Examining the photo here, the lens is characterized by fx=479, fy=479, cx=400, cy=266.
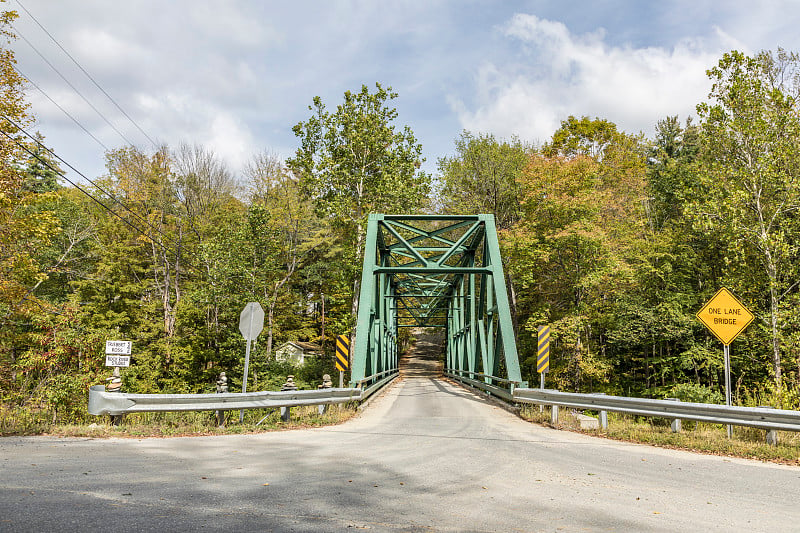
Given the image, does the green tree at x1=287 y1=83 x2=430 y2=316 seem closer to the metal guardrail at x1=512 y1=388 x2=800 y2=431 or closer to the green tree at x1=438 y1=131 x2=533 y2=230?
the green tree at x1=438 y1=131 x2=533 y2=230

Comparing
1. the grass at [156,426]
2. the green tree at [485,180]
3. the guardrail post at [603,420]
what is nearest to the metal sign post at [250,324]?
the grass at [156,426]

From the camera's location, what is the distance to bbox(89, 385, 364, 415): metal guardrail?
25.1 feet

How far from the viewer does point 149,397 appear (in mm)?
7695

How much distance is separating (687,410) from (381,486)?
5632 mm

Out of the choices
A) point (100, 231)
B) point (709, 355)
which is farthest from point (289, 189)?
point (709, 355)

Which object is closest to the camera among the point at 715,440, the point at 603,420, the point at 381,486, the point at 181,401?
the point at 381,486

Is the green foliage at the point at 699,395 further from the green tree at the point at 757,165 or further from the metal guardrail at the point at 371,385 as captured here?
the metal guardrail at the point at 371,385

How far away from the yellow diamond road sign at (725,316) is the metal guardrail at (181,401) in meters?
7.45

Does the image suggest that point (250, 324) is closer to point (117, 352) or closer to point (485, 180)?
point (117, 352)

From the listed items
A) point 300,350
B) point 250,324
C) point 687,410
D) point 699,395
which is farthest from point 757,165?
point 300,350

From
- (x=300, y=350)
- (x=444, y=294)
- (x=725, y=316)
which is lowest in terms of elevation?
(x=300, y=350)

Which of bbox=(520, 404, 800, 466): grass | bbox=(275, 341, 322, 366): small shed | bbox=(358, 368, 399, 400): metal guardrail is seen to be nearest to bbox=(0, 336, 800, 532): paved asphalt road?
bbox=(520, 404, 800, 466): grass

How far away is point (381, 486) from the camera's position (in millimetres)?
4473

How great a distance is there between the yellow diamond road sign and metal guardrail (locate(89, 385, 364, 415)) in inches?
293
